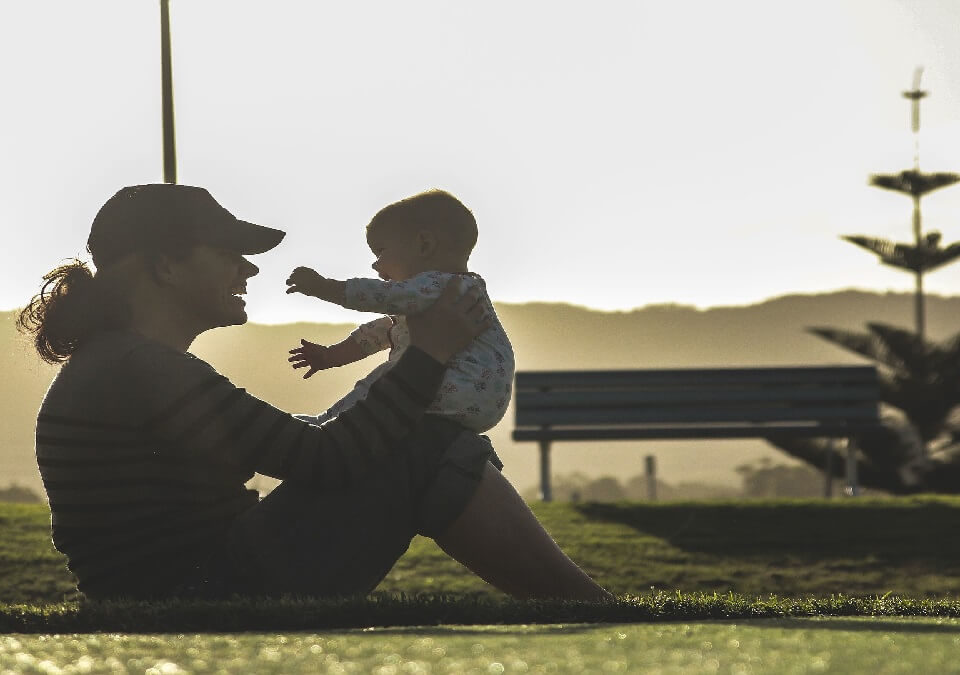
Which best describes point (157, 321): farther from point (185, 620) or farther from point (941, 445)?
point (941, 445)

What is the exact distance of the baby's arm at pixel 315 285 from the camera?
3.46 metres

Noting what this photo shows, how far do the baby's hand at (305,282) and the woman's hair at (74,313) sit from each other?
421 millimetres

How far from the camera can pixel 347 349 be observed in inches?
163

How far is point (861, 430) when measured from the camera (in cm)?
1175

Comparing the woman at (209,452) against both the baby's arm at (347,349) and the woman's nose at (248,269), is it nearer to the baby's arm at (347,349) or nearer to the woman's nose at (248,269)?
the woman's nose at (248,269)

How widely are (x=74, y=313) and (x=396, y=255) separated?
3.12 feet

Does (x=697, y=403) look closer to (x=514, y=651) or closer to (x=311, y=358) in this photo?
(x=311, y=358)

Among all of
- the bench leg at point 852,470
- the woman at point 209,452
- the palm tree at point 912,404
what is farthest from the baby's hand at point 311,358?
the palm tree at point 912,404

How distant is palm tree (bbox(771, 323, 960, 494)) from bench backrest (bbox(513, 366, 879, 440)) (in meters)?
11.0

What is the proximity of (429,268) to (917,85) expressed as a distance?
21959 mm

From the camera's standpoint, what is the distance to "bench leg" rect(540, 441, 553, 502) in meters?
11.0

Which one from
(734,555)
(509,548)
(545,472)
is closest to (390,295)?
(509,548)

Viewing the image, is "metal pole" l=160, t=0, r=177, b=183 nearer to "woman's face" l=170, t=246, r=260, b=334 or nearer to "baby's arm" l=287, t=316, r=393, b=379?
"baby's arm" l=287, t=316, r=393, b=379

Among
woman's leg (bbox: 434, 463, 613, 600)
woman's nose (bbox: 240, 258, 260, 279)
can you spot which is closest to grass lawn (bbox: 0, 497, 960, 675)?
woman's leg (bbox: 434, 463, 613, 600)
